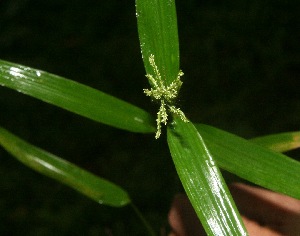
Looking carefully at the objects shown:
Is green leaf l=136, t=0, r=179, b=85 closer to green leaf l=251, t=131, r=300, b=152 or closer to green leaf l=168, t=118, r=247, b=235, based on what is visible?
green leaf l=168, t=118, r=247, b=235

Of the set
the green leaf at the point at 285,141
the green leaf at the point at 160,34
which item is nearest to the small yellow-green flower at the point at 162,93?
the green leaf at the point at 160,34

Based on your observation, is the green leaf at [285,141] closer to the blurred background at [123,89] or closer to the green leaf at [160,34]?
the green leaf at [160,34]

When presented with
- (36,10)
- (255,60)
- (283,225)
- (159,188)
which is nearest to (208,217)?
(283,225)

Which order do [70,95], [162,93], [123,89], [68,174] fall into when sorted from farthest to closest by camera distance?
1. [123,89]
2. [68,174]
3. [70,95]
4. [162,93]

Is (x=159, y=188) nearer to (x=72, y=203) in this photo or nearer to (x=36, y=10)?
(x=72, y=203)

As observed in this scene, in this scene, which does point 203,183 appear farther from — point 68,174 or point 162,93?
point 68,174

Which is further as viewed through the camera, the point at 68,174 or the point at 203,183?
the point at 68,174

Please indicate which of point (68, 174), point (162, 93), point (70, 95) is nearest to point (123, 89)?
point (68, 174)
